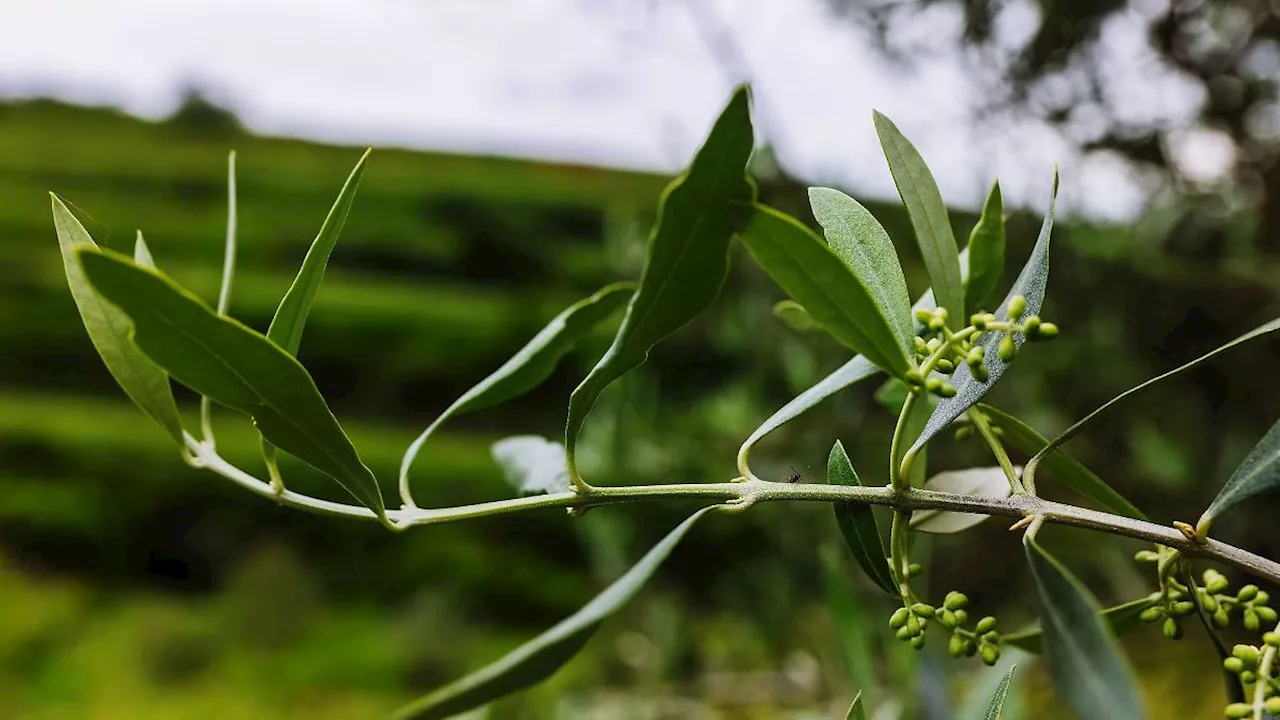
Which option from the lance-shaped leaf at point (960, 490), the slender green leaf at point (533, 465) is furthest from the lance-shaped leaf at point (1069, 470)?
the slender green leaf at point (533, 465)

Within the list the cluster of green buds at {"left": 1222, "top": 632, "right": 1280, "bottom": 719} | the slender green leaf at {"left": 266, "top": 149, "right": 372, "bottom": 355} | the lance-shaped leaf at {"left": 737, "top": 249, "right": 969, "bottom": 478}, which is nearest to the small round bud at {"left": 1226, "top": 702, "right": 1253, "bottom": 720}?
the cluster of green buds at {"left": 1222, "top": 632, "right": 1280, "bottom": 719}

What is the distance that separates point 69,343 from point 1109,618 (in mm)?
6410

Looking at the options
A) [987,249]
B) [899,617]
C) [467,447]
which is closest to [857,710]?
[899,617]

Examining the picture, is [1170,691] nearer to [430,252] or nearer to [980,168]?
[980,168]

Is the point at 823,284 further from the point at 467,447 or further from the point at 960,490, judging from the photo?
the point at 467,447

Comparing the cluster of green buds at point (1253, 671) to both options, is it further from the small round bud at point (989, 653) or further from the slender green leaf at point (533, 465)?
the slender green leaf at point (533, 465)

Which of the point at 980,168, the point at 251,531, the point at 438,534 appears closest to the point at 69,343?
the point at 251,531

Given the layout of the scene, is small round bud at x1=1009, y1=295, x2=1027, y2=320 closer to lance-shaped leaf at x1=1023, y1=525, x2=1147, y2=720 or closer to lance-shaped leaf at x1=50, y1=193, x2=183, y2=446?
lance-shaped leaf at x1=1023, y1=525, x2=1147, y2=720

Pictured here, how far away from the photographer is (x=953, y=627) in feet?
0.68

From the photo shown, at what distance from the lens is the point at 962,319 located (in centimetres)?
22

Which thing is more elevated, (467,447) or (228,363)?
(228,363)

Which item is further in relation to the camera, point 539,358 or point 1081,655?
point 539,358

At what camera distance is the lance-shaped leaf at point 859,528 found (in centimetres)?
21

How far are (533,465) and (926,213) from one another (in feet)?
0.42
